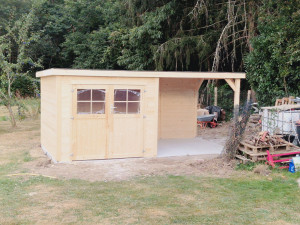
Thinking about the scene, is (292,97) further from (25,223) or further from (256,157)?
(25,223)

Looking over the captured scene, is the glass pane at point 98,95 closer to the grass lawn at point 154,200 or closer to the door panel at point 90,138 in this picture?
the door panel at point 90,138

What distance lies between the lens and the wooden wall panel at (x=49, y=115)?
27.4 ft

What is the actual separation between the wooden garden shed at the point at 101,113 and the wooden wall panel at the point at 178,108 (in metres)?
2.65

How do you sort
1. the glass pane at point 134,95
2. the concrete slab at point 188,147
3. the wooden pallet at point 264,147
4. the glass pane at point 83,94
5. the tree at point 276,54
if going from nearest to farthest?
the wooden pallet at point 264,147 < the glass pane at point 83,94 < the glass pane at point 134,95 < the concrete slab at point 188,147 < the tree at point 276,54

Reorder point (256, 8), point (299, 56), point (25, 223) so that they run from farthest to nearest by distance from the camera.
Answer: point (256, 8) < point (299, 56) < point (25, 223)

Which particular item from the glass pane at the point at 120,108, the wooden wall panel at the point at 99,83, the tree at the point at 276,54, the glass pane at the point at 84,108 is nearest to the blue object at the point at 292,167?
the wooden wall panel at the point at 99,83

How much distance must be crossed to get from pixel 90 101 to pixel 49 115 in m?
1.52

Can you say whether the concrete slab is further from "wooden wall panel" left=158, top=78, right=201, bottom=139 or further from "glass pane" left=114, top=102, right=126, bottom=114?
"glass pane" left=114, top=102, right=126, bottom=114

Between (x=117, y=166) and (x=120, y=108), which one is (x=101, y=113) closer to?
(x=120, y=108)

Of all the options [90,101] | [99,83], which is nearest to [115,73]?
[99,83]

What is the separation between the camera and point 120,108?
28.2ft

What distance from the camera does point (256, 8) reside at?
49.5ft

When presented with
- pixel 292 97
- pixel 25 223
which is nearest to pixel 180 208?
pixel 25 223

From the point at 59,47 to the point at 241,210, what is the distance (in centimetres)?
2807
